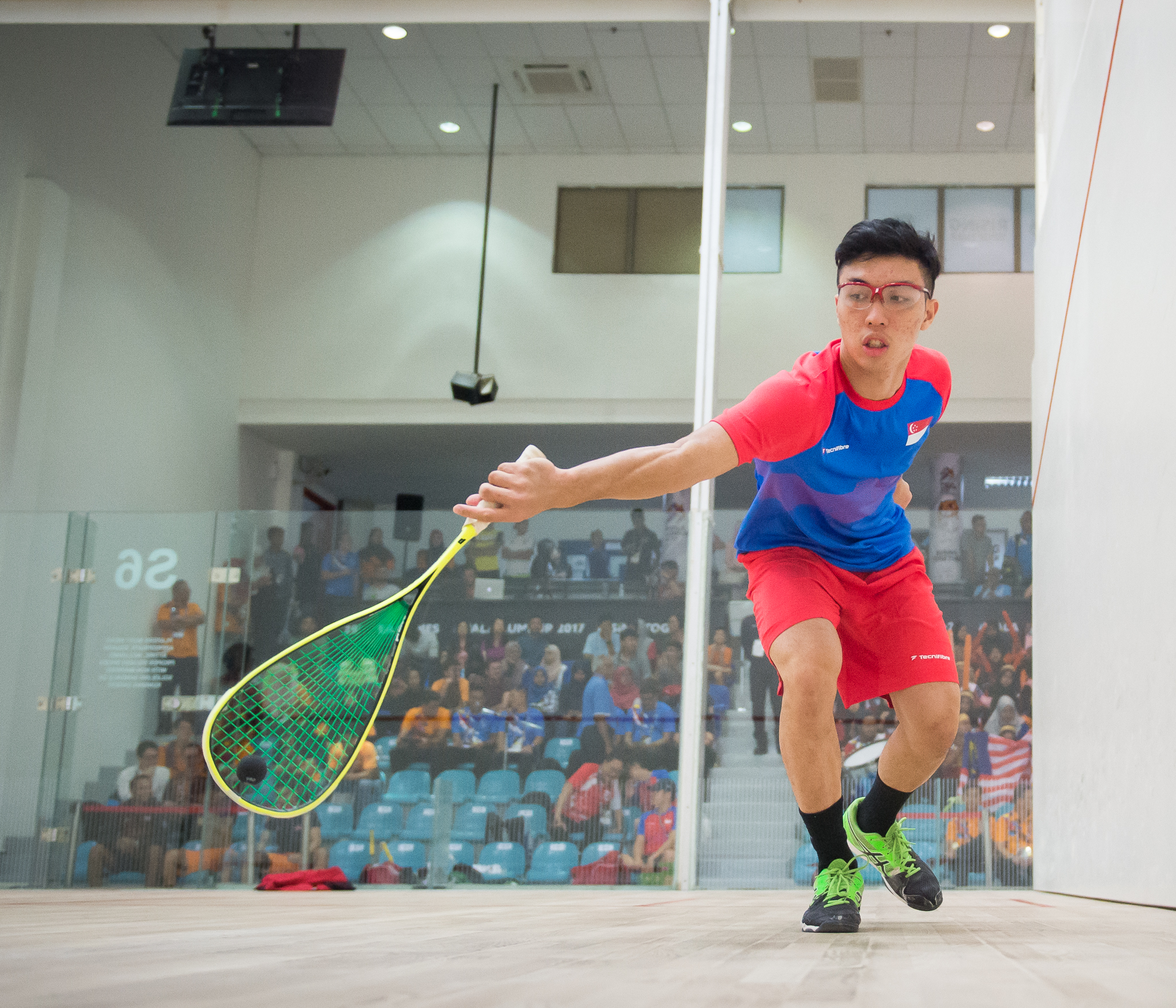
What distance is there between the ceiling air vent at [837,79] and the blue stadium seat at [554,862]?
16.1ft

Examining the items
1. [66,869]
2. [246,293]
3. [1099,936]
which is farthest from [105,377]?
[1099,936]

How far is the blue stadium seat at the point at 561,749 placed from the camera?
4.48 m

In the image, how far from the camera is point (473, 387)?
7.87 m

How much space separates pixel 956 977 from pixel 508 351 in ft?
25.2

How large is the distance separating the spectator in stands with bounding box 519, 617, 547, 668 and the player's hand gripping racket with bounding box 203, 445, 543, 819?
291cm

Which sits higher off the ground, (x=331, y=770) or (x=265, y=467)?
(x=265, y=467)

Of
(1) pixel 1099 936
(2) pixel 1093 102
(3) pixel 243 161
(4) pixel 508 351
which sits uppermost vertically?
(3) pixel 243 161

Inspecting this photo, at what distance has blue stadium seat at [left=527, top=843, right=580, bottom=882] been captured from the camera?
4371mm

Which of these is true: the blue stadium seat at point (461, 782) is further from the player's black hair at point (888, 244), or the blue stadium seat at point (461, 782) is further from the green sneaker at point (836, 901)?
the player's black hair at point (888, 244)

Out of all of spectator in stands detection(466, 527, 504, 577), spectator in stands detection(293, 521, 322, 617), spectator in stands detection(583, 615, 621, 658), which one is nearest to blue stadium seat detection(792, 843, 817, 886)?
spectator in stands detection(583, 615, 621, 658)

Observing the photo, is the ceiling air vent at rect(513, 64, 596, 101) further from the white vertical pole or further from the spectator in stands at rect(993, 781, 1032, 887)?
the spectator in stands at rect(993, 781, 1032, 887)

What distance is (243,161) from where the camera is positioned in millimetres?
8547

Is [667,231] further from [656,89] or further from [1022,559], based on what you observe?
[1022,559]

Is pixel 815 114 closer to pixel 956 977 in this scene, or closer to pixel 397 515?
pixel 397 515
